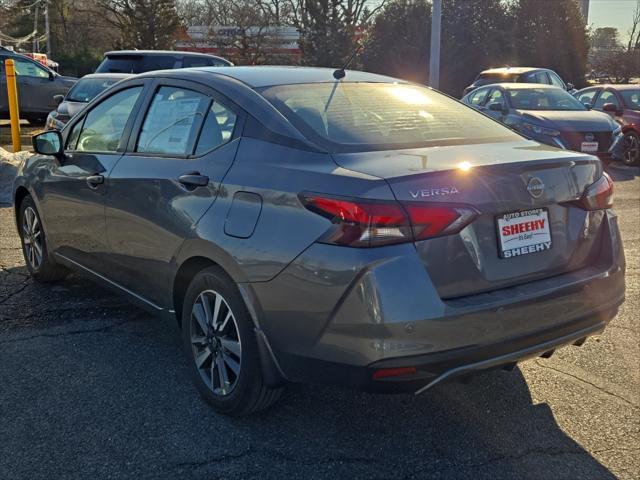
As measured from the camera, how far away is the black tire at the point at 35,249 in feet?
16.8

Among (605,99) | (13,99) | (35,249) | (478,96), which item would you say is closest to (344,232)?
(35,249)

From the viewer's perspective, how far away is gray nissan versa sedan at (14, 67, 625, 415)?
2.62m

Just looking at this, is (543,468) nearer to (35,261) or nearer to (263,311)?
(263,311)

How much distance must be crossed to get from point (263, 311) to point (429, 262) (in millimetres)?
759

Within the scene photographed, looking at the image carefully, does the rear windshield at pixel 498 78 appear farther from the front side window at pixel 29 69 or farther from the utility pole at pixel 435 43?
the front side window at pixel 29 69

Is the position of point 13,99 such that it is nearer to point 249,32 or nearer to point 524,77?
point 524,77

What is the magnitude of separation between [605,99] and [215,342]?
520 inches

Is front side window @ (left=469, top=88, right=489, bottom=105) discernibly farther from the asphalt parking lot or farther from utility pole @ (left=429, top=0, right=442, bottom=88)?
the asphalt parking lot

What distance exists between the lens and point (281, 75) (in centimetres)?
378

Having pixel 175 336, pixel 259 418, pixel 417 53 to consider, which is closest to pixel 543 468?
pixel 259 418

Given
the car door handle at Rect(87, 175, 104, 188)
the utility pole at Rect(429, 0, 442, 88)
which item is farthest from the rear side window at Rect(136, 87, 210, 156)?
the utility pole at Rect(429, 0, 442, 88)

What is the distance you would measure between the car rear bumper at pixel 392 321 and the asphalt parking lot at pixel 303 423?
437 millimetres

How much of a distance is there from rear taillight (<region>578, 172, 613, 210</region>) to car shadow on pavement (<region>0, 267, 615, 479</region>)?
3.41 feet

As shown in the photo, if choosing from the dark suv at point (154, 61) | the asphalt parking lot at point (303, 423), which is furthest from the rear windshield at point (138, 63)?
the asphalt parking lot at point (303, 423)
